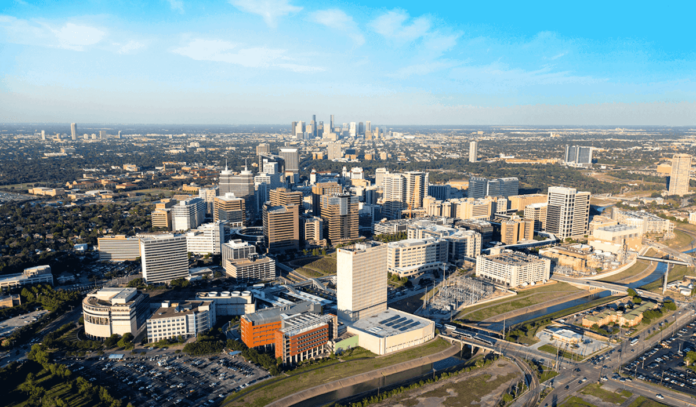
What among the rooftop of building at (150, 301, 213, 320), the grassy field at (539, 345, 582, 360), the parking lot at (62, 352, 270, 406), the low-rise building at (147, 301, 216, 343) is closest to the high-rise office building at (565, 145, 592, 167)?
the grassy field at (539, 345, 582, 360)

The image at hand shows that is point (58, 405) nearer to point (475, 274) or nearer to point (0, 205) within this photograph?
point (475, 274)

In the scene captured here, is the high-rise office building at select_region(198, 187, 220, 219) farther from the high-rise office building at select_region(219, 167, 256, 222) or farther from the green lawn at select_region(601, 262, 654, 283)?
the green lawn at select_region(601, 262, 654, 283)

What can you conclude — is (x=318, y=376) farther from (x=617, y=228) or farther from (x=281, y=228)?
(x=617, y=228)

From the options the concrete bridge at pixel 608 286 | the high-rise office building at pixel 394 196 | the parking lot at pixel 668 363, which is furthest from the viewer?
the high-rise office building at pixel 394 196

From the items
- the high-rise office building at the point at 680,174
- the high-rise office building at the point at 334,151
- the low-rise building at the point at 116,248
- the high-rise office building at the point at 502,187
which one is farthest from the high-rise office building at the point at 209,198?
the high-rise office building at the point at 680,174

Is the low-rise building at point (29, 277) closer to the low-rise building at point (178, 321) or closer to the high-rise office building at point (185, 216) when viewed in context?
the low-rise building at point (178, 321)

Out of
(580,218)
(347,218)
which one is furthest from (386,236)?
(580,218)

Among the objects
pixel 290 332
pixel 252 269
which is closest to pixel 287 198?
pixel 252 269
